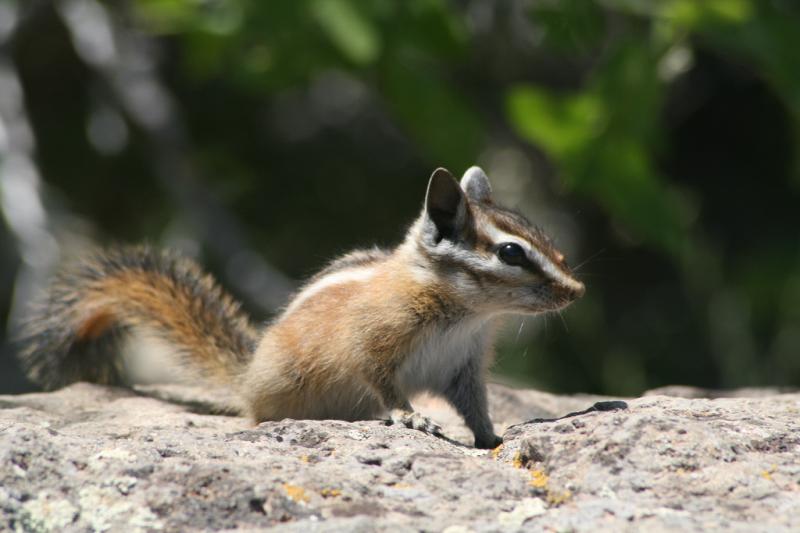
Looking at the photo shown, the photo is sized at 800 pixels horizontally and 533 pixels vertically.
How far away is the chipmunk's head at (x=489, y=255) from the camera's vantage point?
410cm

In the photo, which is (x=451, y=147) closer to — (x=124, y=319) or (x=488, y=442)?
(x=124, y=319)

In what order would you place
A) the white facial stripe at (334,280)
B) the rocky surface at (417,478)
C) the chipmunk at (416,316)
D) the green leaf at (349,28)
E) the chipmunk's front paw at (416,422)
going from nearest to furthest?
the rocky surface at (417,478) < the chipmunk's front paw at (416,422) < the chipmunk at (416,316) < the white facial stripe at (334,280) < the green leaf at (349,28)

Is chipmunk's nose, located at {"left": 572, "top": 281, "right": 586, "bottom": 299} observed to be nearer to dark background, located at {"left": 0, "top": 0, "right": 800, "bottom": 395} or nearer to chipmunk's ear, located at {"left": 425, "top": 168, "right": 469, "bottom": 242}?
chipmunk's ear, located at {"left": 425, "top": 168, "right": 469, "bottom": 242}

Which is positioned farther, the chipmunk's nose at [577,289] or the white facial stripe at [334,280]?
the white facial stripe at [334,280]

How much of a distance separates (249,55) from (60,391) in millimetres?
2686

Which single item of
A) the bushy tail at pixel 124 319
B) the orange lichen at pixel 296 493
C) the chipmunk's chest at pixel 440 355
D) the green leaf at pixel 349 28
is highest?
the green leaf at pixel 349 28

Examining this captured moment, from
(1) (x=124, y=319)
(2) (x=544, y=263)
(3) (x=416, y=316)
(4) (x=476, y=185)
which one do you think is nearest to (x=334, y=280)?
(3) (x=416, y=316)

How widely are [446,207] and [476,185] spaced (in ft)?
1.32

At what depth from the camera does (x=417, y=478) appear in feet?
10.00

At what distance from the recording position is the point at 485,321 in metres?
4.38

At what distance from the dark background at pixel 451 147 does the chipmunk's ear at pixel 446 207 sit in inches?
34.3

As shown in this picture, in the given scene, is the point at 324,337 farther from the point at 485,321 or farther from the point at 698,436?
the point at 698,436

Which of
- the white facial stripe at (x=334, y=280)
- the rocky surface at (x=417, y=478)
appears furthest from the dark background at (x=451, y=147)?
the rocky surface at (x=417, y=478)

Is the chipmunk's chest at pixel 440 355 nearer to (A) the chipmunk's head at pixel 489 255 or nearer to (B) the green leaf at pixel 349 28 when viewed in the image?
(A) the chipmunk's head at pixel 489 255
